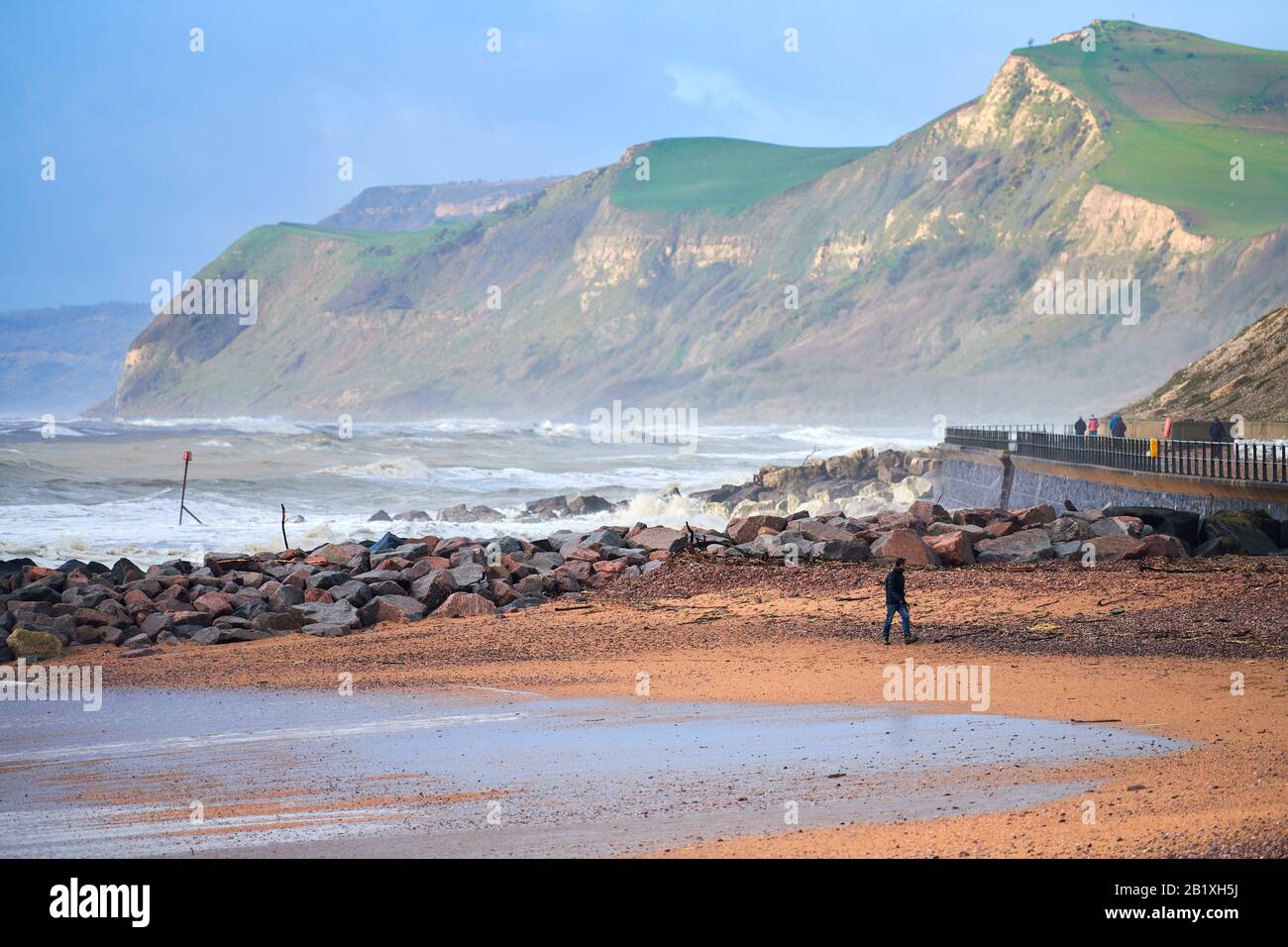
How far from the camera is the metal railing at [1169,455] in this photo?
2251 centimetres

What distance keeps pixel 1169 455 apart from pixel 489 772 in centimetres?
2064

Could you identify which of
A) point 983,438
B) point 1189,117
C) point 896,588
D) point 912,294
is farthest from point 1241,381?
point 1189,117

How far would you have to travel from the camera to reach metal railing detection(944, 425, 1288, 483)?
73.9 ft

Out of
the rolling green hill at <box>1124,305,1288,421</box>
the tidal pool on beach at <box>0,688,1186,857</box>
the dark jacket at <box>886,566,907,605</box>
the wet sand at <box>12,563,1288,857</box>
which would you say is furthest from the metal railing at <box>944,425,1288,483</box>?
the tidal pool on beach at <box>0,688,1186,857</box>

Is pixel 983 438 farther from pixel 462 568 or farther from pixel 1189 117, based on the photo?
pixel 1189 117

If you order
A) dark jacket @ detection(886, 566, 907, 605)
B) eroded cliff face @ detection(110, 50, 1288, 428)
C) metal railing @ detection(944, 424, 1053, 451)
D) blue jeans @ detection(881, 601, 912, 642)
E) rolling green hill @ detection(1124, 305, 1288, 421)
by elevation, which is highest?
eroded cliff face @ detection(110, 50, 1288, 428)

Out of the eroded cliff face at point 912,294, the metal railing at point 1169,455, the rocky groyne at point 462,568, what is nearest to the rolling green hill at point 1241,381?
the metal railing at point 1169,455

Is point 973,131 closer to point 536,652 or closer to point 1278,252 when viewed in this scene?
point 1278,252

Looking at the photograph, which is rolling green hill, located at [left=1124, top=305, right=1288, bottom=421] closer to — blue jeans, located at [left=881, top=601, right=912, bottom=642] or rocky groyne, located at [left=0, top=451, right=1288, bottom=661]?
rocky groyne, located at [left=0, top=451, right=1288, bottom=661]

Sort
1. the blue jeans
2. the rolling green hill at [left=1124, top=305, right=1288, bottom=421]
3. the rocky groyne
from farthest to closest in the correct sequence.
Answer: the rolling green hill at [left=1124, top=305, right=1288, bottom=421] < the rocky groyne < the blue jeans

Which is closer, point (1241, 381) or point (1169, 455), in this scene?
point (1169, 455)

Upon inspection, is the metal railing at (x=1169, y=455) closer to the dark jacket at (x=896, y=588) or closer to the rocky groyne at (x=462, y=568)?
the rocky groyne at (x=462, y=568)

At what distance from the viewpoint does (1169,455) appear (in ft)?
88.3

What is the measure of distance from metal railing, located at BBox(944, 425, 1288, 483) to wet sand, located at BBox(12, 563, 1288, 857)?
4.78 meters
